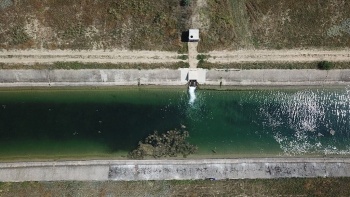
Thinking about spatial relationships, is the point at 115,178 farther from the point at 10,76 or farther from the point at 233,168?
the point at 10,76

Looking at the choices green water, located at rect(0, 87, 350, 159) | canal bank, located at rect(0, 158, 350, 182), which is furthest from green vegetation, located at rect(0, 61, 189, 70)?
canal bank, located at rect(0, 158, 350, 182)

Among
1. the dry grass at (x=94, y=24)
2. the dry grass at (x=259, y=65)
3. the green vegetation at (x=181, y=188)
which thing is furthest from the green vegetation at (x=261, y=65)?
the green vegetation at (x=181, y=188)

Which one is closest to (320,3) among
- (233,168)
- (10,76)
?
(233,168)

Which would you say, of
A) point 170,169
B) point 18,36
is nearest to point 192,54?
point 170,169

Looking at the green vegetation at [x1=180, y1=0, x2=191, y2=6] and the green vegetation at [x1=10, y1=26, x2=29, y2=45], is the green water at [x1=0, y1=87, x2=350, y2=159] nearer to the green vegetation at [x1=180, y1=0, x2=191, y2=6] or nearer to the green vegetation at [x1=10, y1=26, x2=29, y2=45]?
the green vegetation at [x1=10, y1=26, x2=29, y2=45]

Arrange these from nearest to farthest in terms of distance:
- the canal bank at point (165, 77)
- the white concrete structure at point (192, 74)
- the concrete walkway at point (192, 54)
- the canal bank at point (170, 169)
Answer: the canal bank at point (170, 169) < the canal bank at point (165, 77) < the white concrete structure at point (192, 74) < the concrete walkway at point (192, 54)

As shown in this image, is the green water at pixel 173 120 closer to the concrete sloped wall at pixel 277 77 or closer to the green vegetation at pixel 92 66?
the concrete sloped wall at pixel 277 77
